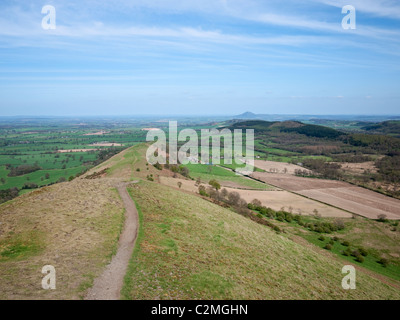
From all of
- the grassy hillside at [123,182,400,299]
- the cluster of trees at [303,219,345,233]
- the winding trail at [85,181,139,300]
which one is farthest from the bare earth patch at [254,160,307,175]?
the winding trail at [85,181,139,300]

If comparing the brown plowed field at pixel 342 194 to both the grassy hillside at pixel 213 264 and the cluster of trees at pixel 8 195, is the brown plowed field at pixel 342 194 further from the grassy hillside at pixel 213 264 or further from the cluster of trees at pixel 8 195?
the cluster of trees at pixel 8 195

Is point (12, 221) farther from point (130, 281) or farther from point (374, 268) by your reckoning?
point (374, 268)

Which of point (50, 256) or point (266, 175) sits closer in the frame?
point (50, 256)

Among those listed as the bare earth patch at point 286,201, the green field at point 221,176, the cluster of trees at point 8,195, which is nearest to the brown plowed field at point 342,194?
the bare earth patch at point 286,201

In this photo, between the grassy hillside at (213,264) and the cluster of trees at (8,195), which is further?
the cluster of trees at (8,195)

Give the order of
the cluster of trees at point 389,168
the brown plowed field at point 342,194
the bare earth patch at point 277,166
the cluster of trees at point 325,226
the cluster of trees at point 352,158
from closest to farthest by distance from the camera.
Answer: the cluster of trees at point 325,226, the brown plowed field at point 342,194, the cluster of trees at point 389,168, the bare earth patch at point 277,166, the cluster of trees at point 352,158

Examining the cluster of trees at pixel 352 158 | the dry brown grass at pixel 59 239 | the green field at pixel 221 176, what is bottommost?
the green field at pixel 221 176
